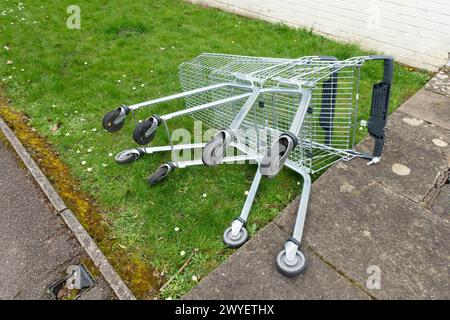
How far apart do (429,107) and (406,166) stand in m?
1.23

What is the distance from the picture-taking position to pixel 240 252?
265 centimetres

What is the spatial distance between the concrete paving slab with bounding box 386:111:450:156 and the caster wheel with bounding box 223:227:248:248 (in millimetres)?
2077

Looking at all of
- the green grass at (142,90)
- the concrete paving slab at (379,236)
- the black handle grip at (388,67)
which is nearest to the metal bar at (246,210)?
the green grass at (142,90)

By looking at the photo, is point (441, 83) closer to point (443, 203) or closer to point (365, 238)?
point (443, 203)

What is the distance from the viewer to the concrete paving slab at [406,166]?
308 centimetres

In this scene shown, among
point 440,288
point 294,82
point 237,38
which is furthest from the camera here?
point 237,38

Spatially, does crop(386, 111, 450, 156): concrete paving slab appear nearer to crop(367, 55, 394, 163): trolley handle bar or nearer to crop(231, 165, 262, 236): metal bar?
crop(367, 55, 394, 163): trolley handle bar

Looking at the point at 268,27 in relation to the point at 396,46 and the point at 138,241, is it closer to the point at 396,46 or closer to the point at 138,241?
the point at 396,46

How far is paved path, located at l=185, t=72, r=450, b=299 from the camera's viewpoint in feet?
7.86

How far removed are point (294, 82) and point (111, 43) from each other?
163 inches

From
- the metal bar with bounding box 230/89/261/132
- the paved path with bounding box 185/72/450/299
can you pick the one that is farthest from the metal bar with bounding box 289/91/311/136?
the paved path with bounding box 185/72/450/299

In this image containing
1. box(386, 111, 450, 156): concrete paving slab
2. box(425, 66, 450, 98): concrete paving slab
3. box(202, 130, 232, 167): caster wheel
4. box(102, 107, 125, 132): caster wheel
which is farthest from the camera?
box(425, 66, 450, 98): concrete paving slab

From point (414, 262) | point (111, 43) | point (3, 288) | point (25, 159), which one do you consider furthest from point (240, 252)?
point (111, 43)
